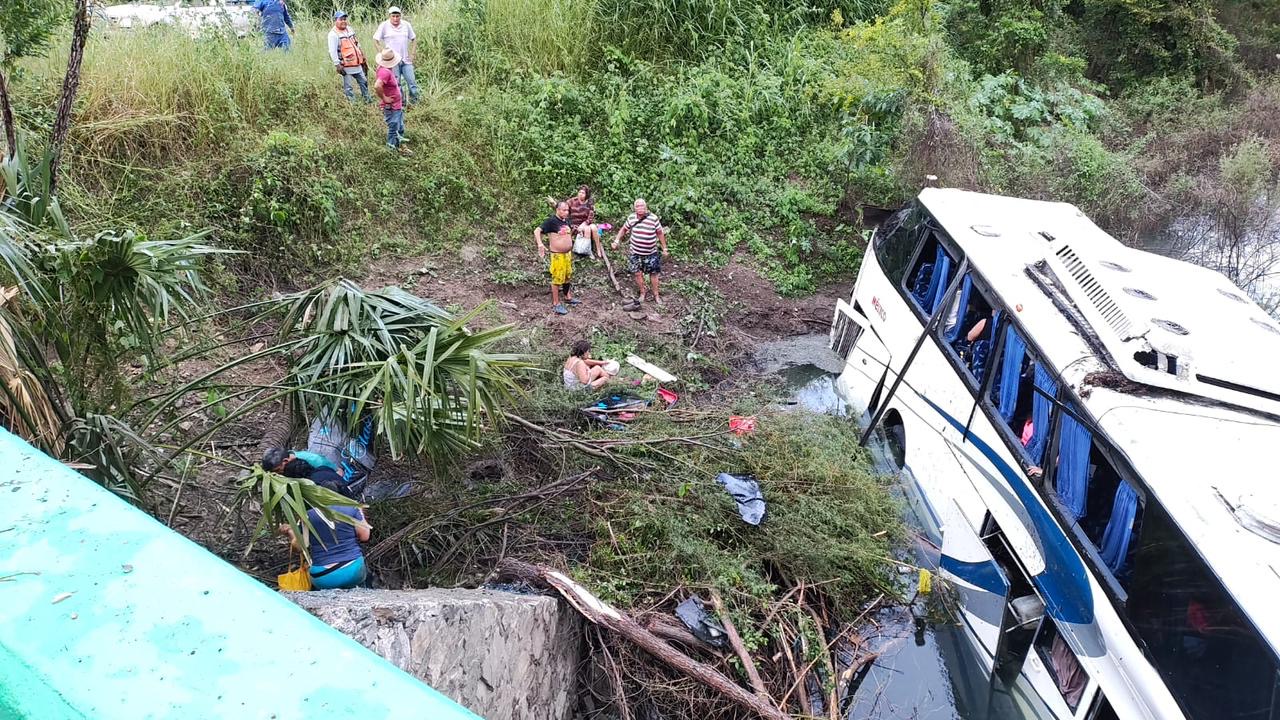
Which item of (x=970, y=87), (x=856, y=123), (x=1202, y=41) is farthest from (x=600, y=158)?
(x=1202, y=41)

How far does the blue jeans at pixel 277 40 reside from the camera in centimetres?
1145

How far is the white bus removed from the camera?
3900 millimetres

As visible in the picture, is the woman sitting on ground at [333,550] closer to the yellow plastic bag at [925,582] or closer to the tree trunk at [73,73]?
the tree trunk at [73,73]

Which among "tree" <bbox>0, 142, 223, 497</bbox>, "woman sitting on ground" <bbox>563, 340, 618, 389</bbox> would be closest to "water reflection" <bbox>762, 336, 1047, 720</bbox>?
"woman sitting on ground" <bbox>563, 340, 618, 389</bbox>

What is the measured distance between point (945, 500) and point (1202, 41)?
11.5 m

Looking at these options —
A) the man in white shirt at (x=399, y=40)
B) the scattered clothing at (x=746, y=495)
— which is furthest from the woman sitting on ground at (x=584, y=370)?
the man in white shirt at (x=399, y=40)

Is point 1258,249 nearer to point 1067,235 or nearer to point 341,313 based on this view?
point 1067,235

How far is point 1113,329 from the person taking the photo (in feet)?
17.0

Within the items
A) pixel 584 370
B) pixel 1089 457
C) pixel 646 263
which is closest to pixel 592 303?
pixel 646 263

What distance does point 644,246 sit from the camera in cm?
927

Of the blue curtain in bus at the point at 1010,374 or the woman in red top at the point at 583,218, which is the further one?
the woman in red top at the point at 583,218

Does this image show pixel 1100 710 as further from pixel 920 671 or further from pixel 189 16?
pixel 189 16

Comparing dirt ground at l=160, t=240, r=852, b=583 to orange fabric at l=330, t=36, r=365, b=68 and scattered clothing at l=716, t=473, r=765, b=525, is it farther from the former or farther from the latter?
orange fabric at l=330, t=36, r=365, b=68

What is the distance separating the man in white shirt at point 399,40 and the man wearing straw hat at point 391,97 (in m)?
0.12
